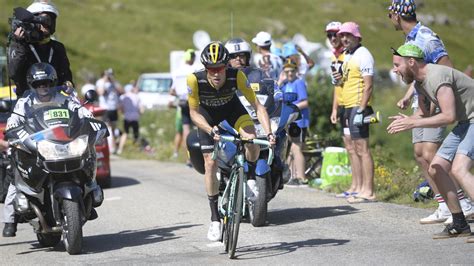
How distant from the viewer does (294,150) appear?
15.1m

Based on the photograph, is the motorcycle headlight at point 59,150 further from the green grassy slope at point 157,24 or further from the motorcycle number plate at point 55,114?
the green grassy slope at point 157,24

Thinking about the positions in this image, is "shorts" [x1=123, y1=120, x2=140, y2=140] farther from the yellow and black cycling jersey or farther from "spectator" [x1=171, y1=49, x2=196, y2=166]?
the yellow and black cycling jersey

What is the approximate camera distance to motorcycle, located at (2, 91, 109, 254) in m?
9.36

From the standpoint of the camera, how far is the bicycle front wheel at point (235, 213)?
28.8 feet

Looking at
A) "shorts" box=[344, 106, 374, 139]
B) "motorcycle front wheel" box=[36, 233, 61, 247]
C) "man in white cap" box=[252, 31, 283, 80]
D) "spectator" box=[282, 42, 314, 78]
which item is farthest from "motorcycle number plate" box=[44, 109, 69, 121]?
"spectator" box=[282, 42, 314, 78]

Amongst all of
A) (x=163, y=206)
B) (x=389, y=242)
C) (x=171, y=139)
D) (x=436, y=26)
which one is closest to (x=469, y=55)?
(x=436, y=26)

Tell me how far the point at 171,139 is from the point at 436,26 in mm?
8090

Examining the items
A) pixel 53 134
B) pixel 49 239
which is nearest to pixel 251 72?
pixel 53 134

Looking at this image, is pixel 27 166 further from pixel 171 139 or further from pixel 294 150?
pixel 171 139

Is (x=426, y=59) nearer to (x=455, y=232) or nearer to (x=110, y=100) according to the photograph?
(x=455, y=232)

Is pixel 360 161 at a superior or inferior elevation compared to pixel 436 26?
inferior

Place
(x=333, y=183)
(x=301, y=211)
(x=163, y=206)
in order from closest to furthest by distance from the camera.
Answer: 1. (x=301, y=211)
2. (x=163, y=206)
3. (x=333, y=183)

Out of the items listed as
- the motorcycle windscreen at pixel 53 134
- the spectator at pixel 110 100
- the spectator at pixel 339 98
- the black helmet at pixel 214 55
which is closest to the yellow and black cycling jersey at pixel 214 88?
the black helmet at pixel 214 55

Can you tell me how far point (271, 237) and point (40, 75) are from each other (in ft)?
9.56
